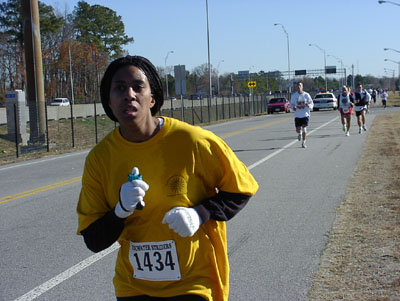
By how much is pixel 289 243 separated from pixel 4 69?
6795 centimetres

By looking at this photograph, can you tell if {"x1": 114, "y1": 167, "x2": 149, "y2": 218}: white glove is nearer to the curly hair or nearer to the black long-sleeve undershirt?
the black long-sleeve undershirt

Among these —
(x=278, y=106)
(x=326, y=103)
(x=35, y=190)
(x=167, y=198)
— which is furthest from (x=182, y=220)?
(x=278, y=106)

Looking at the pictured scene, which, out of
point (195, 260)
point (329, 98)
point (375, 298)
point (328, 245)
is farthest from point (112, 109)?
point (329, 98)

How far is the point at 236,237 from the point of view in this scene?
7.22 meters

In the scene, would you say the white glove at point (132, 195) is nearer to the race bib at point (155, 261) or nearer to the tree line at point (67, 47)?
the race bib at point (155, 261)

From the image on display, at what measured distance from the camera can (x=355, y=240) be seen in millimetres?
6734

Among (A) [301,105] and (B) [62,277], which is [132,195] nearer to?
(B) [62,277]

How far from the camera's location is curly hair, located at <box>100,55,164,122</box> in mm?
2979

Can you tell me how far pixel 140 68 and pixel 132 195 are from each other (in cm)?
70

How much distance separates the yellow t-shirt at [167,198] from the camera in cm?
286

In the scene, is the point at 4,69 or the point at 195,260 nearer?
the point at 195,260

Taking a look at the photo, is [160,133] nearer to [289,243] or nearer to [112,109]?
[112,109]

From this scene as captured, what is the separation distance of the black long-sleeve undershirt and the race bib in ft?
0.50

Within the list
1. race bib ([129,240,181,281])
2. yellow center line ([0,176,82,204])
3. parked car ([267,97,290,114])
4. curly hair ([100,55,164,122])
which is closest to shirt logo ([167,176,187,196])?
race bib ([129,240,181,281])
